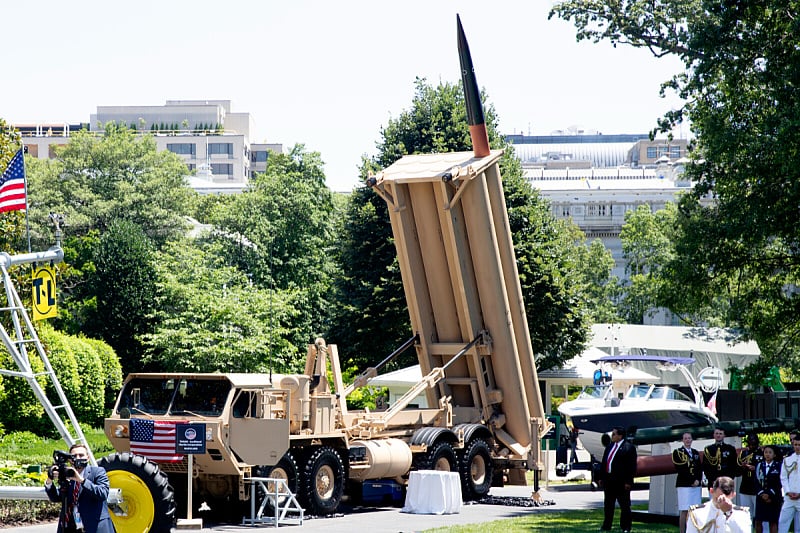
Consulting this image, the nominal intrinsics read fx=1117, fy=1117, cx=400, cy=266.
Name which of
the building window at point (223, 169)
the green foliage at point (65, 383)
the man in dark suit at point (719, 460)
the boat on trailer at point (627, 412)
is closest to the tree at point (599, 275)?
the green foliage at point (65, 383)

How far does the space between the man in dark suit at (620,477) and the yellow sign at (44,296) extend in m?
8.03

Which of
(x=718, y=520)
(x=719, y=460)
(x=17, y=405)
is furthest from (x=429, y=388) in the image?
(x=17, y=405)

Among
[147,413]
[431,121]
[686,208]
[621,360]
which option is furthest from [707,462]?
[431,121]

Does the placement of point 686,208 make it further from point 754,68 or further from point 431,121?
point 431,121

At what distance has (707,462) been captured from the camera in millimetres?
15547

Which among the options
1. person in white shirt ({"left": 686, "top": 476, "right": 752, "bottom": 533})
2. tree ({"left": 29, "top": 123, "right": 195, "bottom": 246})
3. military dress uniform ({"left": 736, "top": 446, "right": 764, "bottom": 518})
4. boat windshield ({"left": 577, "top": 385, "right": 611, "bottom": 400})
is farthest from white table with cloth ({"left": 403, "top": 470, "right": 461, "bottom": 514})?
tree ({"left": 29, "top": 123, "right": 195, "bottom": 246})

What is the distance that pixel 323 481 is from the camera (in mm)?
17812

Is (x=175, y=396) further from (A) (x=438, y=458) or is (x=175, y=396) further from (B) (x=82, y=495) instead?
(B) (x=82, y=495)

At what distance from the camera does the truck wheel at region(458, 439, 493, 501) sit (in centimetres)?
2009

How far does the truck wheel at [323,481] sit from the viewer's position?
1734cm

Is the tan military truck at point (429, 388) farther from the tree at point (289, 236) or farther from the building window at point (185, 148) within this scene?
the building window at point (185, 148)

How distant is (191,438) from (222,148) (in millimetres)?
112852

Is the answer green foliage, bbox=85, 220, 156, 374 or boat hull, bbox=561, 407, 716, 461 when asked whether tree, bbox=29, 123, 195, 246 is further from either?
boat hull, bbox=561, 407, 716, 461

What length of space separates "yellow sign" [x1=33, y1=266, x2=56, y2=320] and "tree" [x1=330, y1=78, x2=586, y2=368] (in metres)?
20.6
